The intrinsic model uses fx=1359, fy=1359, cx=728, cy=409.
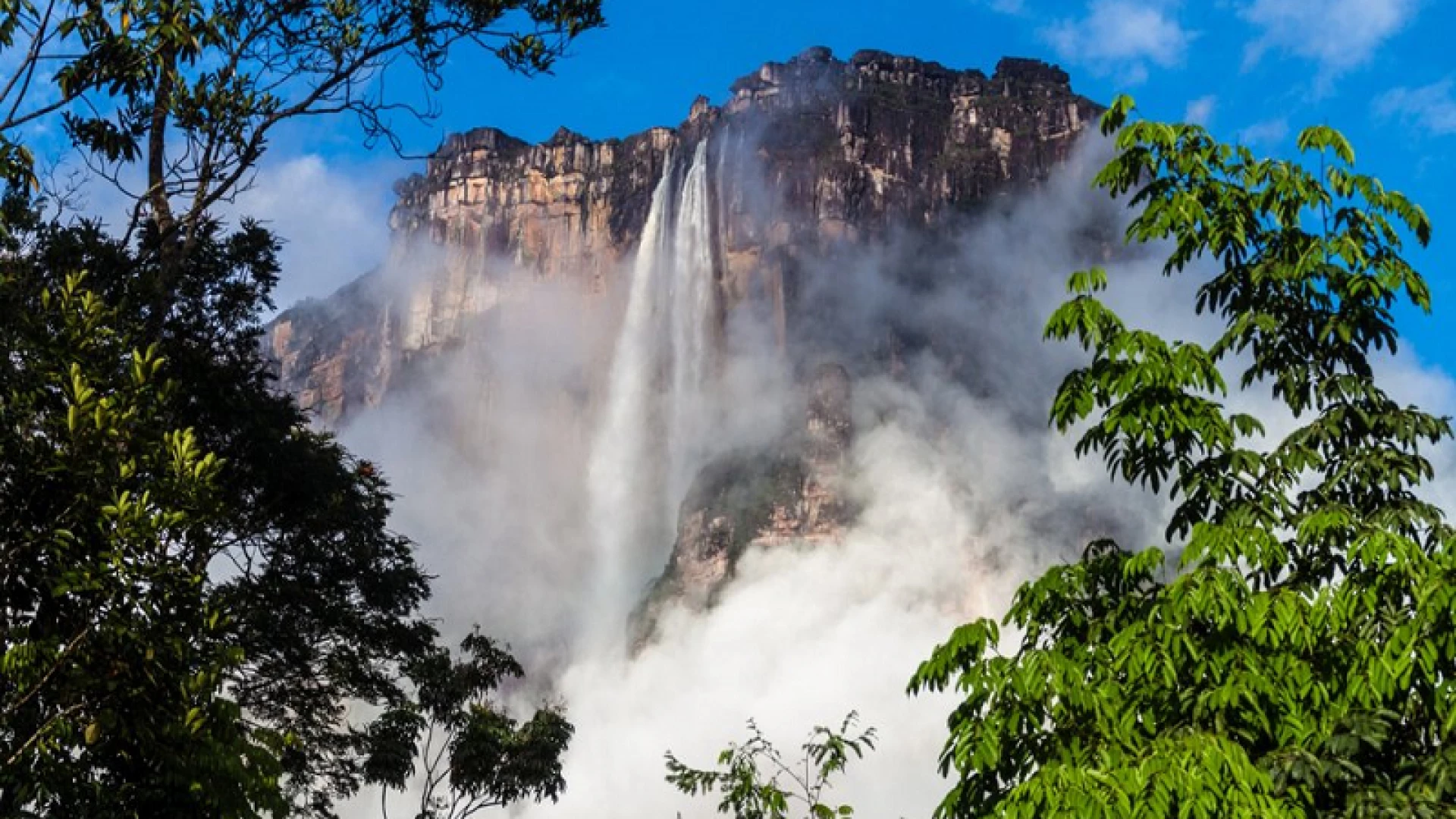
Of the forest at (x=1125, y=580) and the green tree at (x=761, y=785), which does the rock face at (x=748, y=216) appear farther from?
the forest at (x=1125, y=580)

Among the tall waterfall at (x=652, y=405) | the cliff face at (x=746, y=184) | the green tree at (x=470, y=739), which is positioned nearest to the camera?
the green tree at (x=470, y=739)

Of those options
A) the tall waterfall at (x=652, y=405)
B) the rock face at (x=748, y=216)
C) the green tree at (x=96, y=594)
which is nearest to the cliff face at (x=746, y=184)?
the rock face at (x=748, y=216)

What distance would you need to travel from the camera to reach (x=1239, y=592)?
5738mm

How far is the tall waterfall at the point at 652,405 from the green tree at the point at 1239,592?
401 ft

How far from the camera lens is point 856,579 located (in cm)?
12912

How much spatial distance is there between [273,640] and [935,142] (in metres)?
135

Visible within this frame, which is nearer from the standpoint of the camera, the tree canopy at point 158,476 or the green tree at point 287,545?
the tree canopy at point 158,476

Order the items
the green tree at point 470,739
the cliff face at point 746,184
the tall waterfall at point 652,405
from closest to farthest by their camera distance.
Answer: the green tree at point 470,739, the tall waterfall at point 652,405, the cliff face at point 746,184

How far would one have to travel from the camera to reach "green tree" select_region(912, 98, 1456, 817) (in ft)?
17.6

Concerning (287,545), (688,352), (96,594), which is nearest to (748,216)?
(688,352)

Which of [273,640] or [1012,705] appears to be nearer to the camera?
[1012,705]

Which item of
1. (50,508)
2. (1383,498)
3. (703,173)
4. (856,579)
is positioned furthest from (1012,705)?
(703,173)

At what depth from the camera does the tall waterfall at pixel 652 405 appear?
13062 centimetres

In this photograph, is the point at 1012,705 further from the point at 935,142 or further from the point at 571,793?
the point at 935,142
